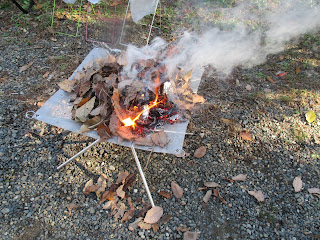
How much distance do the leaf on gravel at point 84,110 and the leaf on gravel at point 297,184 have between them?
210 cm

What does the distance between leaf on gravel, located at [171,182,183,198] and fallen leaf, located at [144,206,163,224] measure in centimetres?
22

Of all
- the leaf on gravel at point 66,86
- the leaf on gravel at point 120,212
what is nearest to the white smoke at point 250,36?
the leaf on gravel at point 66,86

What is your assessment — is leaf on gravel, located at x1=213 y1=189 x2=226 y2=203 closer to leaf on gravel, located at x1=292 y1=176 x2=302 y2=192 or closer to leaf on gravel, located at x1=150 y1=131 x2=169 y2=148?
leaf on gravel, located at x1=292 y1=176 x2=302 y2=192

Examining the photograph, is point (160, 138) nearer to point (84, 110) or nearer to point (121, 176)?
point (84, 110)

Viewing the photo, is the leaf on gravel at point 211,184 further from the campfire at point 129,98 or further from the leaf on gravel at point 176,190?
the campfire at point 129,98

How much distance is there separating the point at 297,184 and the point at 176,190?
1.22 meters

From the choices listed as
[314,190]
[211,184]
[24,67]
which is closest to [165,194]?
[211,184]

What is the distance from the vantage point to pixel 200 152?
2867mm

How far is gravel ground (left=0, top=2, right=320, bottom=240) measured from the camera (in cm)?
233

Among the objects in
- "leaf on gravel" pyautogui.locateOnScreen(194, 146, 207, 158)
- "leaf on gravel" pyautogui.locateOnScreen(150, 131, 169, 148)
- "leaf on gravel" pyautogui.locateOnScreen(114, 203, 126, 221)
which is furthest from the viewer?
"leaf on gravel" pyautogui.locateOnScreen(194, 146, 207, 158)

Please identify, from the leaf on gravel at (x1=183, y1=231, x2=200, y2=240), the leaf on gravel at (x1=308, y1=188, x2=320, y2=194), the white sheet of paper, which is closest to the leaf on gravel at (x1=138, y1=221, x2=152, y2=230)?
the leaf on gravel at (x1=183, y1=231, x2=200, y2=240)

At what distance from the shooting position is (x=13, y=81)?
139 inches

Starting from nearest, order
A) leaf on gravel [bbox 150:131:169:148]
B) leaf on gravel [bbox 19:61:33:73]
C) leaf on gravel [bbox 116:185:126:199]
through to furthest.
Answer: leaf on gravel [bbox 150:131:169:148] < leaf on gravel [bbox 116:185:126:199] < leaf on gravel [bbox 19:61:33:73]

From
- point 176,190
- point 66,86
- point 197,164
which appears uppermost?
point 66,86
